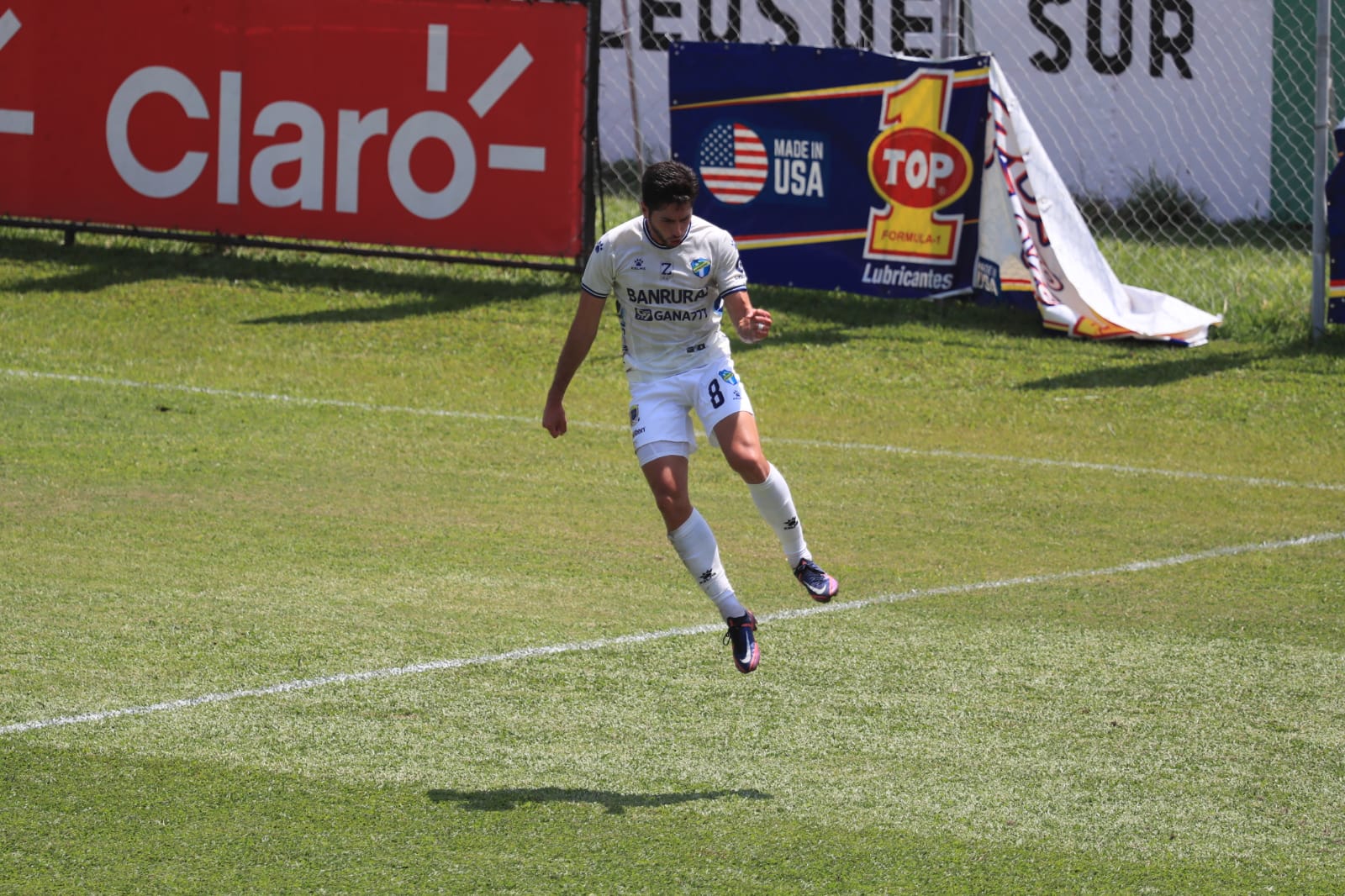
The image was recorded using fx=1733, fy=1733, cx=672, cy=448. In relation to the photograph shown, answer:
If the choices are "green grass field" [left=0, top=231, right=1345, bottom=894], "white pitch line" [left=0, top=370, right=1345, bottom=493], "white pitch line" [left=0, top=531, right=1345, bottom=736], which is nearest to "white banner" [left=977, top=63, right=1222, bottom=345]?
"green grass field" [left=0, top=231, right=1345, bottom=894]

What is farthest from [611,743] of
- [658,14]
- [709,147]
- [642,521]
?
[658,14]

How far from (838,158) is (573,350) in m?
8.34

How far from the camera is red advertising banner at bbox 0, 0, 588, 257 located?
1482 centimetres

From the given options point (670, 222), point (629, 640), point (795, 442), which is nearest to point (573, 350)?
point (670, 222)

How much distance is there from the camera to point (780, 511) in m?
6.77

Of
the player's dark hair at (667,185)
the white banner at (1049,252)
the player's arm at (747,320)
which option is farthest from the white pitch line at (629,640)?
the white banner at (1049,252)

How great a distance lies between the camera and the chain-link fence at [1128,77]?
20141mm

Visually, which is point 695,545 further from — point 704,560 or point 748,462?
point 748,462

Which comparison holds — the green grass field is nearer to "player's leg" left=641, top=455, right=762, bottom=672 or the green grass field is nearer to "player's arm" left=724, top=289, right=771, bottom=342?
"player's leg" left=641, top=455, right=762, bottom=672

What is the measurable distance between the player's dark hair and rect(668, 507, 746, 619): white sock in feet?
3.74

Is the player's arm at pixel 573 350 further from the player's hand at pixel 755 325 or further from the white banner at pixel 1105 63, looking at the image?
the white banner at pixel 1105 63

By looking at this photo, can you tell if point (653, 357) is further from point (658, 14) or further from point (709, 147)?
point (658, 14)

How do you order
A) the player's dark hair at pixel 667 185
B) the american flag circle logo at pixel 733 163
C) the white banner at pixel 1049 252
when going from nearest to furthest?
the player's dark hair at pixel 667 185, the white banner at pixel 1049 252, the american flag circle logo at pixel 733 163

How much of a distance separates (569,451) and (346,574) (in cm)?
306
